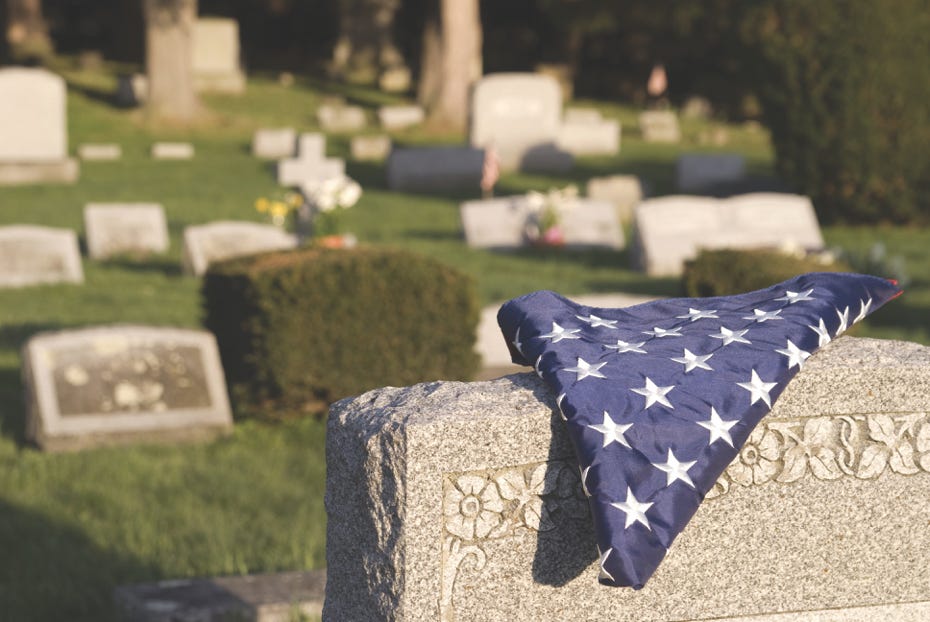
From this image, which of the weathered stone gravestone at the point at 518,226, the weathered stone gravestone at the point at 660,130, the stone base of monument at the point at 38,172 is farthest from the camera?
the weathered stone gravestone at the point at 660,130

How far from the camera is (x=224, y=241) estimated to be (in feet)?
45.5

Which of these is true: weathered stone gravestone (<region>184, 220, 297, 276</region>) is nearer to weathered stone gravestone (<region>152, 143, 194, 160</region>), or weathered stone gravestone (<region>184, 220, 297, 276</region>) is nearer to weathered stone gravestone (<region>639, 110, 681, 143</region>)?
weathered stone gravestone (<region>152, 143, 194, 160</region>)

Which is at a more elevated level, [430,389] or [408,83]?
[430,389]

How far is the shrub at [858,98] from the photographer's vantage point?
56.8 feet

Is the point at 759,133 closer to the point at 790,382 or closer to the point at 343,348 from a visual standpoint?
the point at 343,348

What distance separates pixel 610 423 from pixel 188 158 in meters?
22.6

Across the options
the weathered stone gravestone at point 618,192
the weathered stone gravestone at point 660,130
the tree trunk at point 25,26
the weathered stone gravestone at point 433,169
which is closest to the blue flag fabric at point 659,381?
the weathered stone gravestone at point 618,192

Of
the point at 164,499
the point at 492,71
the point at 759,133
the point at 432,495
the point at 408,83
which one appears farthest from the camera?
the point at 492,71

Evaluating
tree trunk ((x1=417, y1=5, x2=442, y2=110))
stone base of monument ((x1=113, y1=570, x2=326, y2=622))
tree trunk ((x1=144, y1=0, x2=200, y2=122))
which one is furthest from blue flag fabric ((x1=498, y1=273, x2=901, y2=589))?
tree trunk ((x1=417, y1=5, x2=442, y2=110))

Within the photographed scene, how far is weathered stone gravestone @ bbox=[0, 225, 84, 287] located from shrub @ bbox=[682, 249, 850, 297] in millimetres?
5984

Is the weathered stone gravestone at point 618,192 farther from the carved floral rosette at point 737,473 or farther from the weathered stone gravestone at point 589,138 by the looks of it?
the carved floral rosette at point 737,473

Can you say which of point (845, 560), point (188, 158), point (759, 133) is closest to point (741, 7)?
point (759, 133)

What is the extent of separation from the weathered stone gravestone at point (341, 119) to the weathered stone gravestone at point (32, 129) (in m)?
8.78

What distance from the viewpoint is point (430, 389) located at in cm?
331
